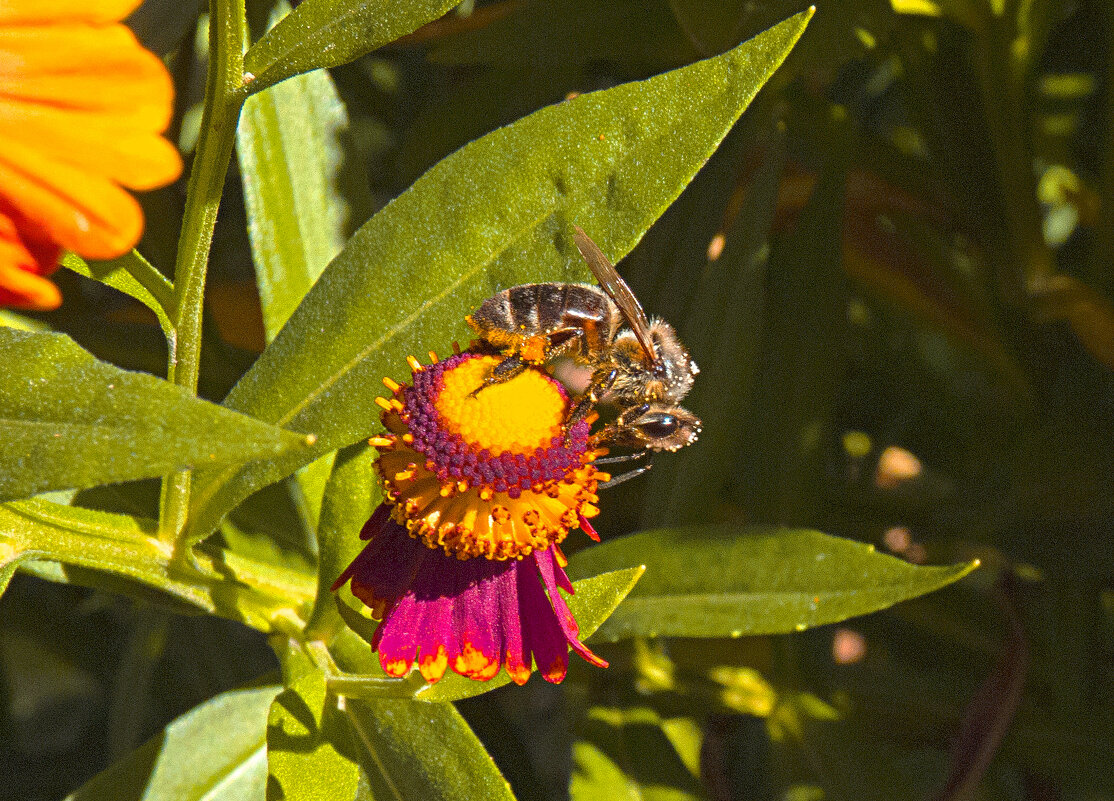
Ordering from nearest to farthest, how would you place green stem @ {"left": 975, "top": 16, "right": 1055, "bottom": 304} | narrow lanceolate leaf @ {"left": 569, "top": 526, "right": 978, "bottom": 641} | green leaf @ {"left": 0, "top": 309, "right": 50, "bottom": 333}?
narrow lanceolate leaf @ {"left": 569, "top": 526, "right": 978, "bottom": 641}, green leaf @ {"left": 0, "top": 309, "right": 50, "bottom": 333}, green stem @ {"left": 975, "top": 16, "right": 1055, "bottom": 304}

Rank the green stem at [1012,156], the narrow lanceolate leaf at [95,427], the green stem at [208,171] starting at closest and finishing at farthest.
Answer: the narrow lanceolate leaf at [95,427] < the green stem at [208,171] < the green stem at [1012,156]

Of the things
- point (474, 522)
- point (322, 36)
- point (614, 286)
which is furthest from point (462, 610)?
point (322, 36)

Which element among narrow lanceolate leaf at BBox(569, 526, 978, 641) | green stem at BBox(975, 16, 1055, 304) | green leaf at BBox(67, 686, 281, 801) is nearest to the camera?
narrow lanceolate leaf at BBox(569, 526, 978, 641)

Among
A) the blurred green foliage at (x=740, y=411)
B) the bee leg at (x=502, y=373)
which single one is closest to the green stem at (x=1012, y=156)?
the blurred green foliage at (x=740, y=411)

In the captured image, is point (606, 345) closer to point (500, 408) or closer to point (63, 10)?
point (500, 408)

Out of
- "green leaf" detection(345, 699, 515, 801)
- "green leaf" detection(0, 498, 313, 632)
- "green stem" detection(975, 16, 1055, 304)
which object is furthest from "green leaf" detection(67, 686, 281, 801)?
"green stem" detection(975, 16, 1055, 304)

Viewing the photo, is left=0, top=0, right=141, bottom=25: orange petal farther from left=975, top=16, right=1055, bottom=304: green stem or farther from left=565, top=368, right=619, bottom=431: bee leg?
left=975, top=16, right=1055, bottom=304: green stem

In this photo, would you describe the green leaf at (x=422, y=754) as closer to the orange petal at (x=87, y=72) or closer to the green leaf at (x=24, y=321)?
the orange petal at (x=87, y=72)
